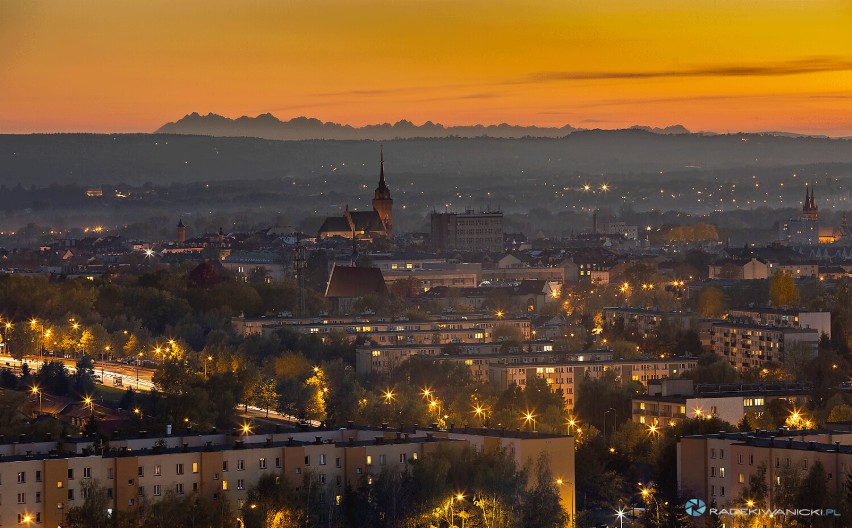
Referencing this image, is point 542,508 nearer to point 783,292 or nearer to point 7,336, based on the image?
point 7,336

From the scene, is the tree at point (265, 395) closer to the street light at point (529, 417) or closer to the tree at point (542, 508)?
the street light at point (529, 417)

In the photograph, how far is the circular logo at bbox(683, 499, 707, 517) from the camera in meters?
38.7

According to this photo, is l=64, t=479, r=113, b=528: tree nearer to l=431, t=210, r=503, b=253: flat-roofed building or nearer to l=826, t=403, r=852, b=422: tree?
l=826, t=403, r=852, b=422: tree

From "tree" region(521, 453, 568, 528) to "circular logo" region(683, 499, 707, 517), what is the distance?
6.75 feet

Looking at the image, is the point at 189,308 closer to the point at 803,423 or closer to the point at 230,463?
the point at 803,423

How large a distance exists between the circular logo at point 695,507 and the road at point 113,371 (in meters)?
20.5

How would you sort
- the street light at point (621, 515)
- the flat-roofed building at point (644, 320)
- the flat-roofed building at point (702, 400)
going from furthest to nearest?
the flat-roofed building at point (644, 320) → the flat-roofed building at point (702, 400) → the street light at point (621, 515)

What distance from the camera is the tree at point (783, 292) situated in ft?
271

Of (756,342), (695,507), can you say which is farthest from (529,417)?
(756,342)

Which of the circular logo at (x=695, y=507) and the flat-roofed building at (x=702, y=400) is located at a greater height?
the circular logo at (x=695, y=507)

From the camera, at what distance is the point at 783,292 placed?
83.8 metres

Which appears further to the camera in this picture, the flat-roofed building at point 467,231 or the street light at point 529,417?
the flat-roofed building at point 467,231

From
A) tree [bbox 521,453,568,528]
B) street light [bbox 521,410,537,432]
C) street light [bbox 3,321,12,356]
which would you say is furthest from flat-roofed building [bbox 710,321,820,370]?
tree [bbox 521,453,568,528]

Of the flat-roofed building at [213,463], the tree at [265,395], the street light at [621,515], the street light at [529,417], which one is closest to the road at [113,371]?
the tree at [265,395]
